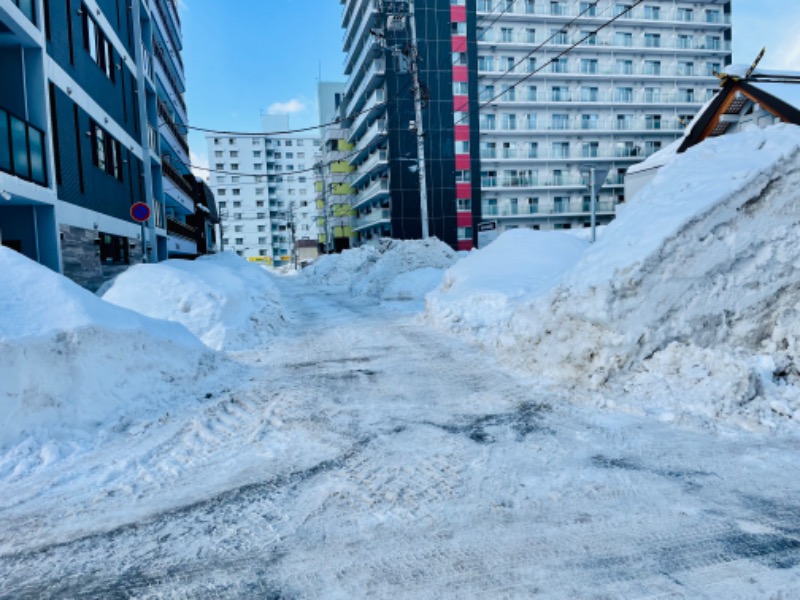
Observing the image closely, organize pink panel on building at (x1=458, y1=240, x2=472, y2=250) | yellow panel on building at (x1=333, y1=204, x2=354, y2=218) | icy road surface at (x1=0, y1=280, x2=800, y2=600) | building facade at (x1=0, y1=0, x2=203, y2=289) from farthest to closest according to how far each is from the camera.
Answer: yellow panel on building at (x1=333, y1=204, x2=354, y2=218), pink panel on building at (x1=458, y1=240, x2=472, y2=250), building facade at (x1=0, y1=0, x2=203, y2=289), icy road surface at (x1=0, y1=280, x2=800, y2=600)

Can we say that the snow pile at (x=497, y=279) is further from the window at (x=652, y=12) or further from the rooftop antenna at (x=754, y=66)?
the window at (x=652, y=12)

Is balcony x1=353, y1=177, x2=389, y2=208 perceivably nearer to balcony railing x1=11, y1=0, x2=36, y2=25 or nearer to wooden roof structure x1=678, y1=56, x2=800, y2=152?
wooden roof structure x1=678, y1=56, x2=800, y2=152

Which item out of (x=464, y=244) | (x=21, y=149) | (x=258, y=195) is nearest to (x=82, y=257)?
(x=21, y=149)

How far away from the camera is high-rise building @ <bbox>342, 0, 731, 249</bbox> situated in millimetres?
42406

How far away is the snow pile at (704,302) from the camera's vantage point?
15.4 ft

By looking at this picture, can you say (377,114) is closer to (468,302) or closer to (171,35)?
(171,35)

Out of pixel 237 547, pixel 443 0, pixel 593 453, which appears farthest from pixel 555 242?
pixel 443 0

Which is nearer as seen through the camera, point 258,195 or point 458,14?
point 458,14

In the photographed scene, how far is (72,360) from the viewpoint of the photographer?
4.79m

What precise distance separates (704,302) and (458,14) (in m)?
45.5

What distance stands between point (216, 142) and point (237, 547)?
97302mm

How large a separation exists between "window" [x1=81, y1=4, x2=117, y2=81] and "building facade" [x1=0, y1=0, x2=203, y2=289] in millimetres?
39

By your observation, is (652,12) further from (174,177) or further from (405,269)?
(174,177)

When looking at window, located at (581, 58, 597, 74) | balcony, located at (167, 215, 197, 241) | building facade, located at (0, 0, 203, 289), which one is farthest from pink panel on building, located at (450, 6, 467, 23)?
balcony, located at (167, 215, 197, 241)
